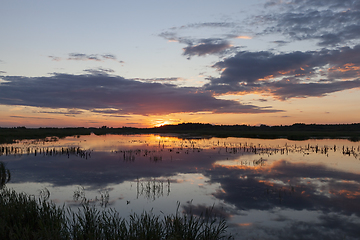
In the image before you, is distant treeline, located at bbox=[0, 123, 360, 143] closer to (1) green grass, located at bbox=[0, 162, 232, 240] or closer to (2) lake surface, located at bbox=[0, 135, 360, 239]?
(2) lake surface, located at bbox=[0, 135, 360, 239]

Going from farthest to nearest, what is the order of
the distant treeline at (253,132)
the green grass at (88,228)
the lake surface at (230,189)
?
1. the distant treeline at (253,132)
2. the lake surface at (230,189)
3. the green grass at (88,228)

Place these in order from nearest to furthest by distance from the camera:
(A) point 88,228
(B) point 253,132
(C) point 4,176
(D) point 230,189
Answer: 1. (A) point 88,228
2. (D) point 230,189
3. (C) point 4,176
4. (B) point 253,132

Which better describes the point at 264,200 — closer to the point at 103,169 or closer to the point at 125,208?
the point at 125,208

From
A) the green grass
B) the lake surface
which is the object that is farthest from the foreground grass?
the lake surface

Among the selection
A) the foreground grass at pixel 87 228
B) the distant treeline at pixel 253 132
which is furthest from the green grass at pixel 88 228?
the distant treeline at pixel 253 132

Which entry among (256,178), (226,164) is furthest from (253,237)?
(226,164)

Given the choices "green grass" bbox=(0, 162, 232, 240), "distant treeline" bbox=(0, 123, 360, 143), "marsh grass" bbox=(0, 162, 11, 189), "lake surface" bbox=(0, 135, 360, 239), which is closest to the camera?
"green grass" bbox=(0, 162, 232, 240)

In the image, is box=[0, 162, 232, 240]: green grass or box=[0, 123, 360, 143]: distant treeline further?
box=[0, 123, 360, 143]: distant treeline

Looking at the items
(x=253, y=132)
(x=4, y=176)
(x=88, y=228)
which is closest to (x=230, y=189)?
(x=88, y=228)

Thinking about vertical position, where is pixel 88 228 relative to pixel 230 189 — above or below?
above

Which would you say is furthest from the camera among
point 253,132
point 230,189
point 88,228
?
point 253,132

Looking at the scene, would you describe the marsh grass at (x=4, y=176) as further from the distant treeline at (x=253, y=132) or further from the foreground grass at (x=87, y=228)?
the distant treeline at (x=253, y=132)

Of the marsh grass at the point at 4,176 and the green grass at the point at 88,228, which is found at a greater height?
the green grass at the point at 88,228

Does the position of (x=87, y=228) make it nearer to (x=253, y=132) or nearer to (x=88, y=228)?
(x=88, y=228)
